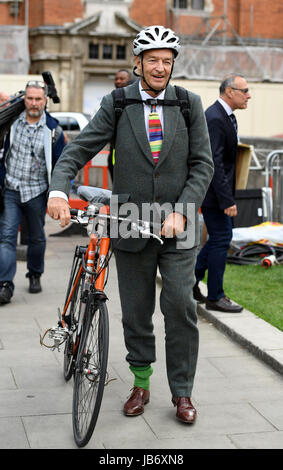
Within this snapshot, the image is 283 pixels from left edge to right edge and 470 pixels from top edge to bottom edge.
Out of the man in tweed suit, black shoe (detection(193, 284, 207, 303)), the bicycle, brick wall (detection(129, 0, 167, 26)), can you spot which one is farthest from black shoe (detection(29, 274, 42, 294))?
brick wall (detection(129, 0, 167, 26))

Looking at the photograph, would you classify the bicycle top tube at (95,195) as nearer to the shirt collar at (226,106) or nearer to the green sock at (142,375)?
the green sock at (142,375)

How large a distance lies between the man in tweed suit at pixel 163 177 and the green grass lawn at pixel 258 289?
2022 millimetres

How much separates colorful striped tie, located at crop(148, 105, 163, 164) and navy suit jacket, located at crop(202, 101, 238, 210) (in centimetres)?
213

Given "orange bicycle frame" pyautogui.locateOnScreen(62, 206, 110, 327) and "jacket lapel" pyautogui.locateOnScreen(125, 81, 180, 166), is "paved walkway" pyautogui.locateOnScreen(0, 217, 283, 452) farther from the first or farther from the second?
"jacket lapel" pyautogui.locateOnScreen(125, 81, 180, 166)

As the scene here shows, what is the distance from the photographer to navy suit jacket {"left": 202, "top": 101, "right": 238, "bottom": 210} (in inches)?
247

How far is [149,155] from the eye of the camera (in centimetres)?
415

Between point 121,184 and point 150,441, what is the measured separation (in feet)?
4.36

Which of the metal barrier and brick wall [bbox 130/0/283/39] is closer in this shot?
the metal barrier

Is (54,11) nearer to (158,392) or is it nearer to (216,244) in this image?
(216,244)

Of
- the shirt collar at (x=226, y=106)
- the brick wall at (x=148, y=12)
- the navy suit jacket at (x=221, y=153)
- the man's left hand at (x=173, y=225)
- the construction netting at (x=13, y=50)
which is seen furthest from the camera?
the brick wall at (x=148, y=12)

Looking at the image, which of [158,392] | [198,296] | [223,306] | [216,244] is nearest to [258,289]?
[198,296]

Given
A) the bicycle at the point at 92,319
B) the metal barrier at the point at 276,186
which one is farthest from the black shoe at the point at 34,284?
the metal barrier at the point at 276,186

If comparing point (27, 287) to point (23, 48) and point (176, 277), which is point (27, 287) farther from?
point (23, 48)

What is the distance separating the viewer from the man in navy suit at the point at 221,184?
20.7 ft
